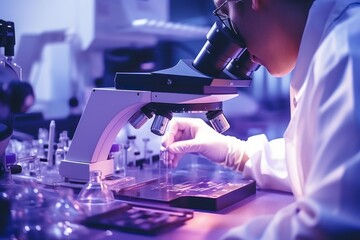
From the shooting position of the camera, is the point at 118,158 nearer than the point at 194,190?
No

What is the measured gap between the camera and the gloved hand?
1671 mm

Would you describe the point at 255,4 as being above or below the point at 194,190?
above

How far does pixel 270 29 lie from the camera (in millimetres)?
1253

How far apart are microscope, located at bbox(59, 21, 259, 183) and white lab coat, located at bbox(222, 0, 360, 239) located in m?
0.31

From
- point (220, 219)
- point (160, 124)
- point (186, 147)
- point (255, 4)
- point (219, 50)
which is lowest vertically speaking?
point (220, 219)

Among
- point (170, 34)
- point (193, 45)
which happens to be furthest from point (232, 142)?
point (193, 45)

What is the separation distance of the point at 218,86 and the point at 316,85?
43 centimetres

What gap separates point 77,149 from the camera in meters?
1.52

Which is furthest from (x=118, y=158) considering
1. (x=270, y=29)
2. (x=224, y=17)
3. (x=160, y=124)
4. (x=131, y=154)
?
(x=270, y=29)

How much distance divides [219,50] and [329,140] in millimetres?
551

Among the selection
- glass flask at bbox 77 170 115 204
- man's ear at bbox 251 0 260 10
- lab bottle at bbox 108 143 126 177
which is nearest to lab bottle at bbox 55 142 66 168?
lab bottle at bbox 108 143 126 177

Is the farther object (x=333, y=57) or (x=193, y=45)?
(x=193, y=45)

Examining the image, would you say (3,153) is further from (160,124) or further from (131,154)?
(131,154)

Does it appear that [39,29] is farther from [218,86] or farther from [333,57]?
[333,57]
